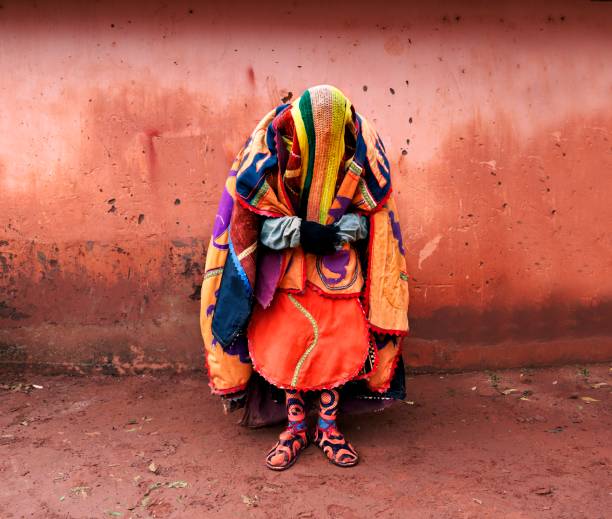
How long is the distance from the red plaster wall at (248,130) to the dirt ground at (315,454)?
0.31m

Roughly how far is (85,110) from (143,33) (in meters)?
0.58

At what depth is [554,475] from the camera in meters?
2.84

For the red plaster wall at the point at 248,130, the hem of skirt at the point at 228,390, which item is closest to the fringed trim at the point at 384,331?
the hem of skirt at the point at 228,390

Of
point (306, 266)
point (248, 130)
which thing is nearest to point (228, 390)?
point (306, 266)

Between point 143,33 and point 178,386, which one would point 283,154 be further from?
point 178,386

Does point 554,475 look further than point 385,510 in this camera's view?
Yes

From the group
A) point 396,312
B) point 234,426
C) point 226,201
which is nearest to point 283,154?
point 226,201

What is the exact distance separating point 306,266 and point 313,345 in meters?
0.37

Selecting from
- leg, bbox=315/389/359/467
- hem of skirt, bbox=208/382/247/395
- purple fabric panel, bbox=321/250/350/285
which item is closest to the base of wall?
hem of skirt, bbox=208/382/247/395

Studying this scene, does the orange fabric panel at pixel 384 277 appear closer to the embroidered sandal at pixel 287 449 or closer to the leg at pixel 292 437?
the leg at pixel 292 437

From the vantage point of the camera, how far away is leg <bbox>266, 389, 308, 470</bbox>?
2.97 m

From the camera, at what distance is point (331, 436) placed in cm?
307

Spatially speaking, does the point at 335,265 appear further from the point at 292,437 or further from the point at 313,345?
the point at 292,437

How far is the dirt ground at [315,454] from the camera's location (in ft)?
8.66
